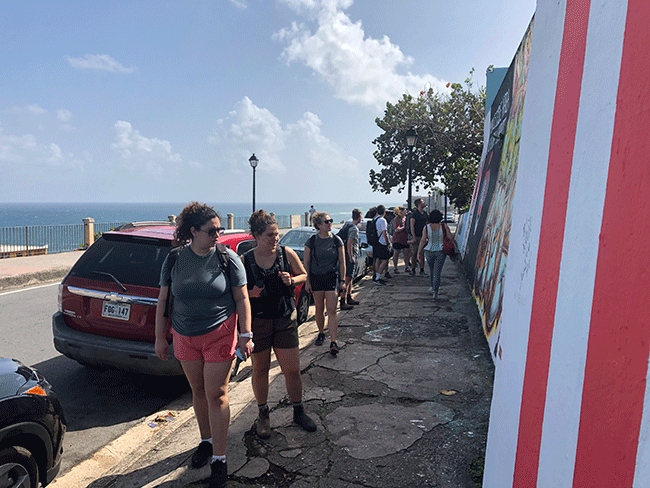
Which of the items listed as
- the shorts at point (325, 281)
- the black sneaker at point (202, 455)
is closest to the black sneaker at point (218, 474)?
the black sneaker at point (202, 455)

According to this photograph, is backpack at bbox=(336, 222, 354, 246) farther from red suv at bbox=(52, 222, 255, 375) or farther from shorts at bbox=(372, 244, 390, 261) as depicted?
red suv at bbox=(52, 222, 255, 375)

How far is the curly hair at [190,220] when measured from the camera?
3275mm

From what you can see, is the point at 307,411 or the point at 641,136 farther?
the point at 307,411

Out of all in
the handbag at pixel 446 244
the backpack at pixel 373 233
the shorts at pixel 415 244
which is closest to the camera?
the handbag at pixel 446 244

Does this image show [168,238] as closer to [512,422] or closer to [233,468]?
[233,468]

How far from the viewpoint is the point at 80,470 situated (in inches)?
141

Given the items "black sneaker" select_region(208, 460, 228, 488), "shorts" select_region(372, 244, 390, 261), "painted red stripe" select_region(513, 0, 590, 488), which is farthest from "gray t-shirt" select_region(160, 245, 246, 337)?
"shorts" select_region(372, 244, 390, 261)

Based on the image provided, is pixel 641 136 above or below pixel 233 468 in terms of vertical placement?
above

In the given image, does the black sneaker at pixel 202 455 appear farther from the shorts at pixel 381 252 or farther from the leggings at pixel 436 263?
the shorts at pixel 381 252

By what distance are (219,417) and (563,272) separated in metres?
2.44

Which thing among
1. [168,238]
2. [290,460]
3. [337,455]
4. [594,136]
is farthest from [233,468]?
[594,136]

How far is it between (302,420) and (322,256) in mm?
2260

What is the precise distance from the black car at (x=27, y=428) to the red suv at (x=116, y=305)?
1308 mm

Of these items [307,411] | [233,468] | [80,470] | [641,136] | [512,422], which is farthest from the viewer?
[307,411]
